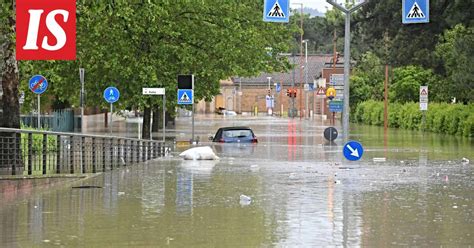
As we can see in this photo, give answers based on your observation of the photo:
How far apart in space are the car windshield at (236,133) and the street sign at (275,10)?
13.4 m

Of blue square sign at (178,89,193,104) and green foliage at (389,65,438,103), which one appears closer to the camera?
blue square sign at (178,89,193,104)

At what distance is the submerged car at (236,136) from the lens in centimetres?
4381

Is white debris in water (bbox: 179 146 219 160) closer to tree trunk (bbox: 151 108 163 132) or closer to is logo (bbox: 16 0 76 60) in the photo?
is logo (bbox: 16 0 76 60)

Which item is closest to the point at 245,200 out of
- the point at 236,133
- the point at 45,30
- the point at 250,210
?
the point at 250,210

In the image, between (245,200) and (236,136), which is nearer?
(245,200)

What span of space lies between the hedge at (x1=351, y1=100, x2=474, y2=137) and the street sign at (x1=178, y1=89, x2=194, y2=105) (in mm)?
22909

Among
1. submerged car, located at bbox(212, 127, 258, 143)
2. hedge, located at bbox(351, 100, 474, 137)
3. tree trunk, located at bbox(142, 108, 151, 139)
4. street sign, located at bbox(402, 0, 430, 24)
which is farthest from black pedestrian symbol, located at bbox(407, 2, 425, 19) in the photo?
hedge, located at bbox(351, 100, 474, 137)

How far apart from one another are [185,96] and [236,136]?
6.34m

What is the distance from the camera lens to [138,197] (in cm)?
1628

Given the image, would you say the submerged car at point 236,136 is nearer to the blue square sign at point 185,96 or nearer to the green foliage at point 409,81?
the blue square sign at point 185,96

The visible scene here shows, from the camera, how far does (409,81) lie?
82500 mm

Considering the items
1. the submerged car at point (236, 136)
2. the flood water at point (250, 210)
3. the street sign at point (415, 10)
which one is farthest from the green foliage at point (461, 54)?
the flood water at point (250, 210)

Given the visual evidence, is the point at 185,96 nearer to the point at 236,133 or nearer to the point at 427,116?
the point at 236,133

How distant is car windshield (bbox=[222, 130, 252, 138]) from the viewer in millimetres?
44250
